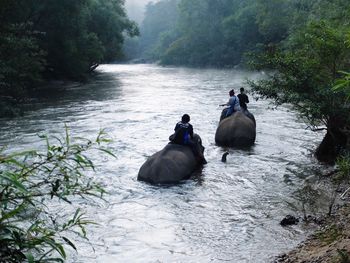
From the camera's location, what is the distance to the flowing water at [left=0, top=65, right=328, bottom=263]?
7652mm

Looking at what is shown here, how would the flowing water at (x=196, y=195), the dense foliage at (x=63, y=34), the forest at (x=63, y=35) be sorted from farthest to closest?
the dense foliage at (x=63, y=34) → the forest at (x=63, y=35) → the flowing water at (x=196, y=195)

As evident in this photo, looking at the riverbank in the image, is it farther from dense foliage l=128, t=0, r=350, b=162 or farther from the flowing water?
dense foliage l=128, t=0, r=350, b=162

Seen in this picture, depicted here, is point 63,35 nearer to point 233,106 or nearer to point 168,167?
point 233,106

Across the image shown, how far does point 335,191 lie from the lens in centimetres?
1047

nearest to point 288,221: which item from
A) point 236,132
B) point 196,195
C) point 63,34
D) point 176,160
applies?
point 196,195

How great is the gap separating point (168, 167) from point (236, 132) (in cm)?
494

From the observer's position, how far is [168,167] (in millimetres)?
11156

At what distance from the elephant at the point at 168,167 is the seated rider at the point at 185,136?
337mm

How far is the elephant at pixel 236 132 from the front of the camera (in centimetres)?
1538

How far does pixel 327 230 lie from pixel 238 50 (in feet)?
224

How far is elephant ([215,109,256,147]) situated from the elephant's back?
3712 millimetres

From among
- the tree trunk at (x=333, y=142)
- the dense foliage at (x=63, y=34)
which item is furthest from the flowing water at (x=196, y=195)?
the dense foliage at (x=63, y=34)

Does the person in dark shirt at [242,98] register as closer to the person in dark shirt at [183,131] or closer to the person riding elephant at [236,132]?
the person riding elephant at [236,132]

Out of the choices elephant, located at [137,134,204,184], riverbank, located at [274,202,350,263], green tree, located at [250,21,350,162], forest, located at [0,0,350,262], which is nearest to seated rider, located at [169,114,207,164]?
elephant, located at [137,134,204,184]
